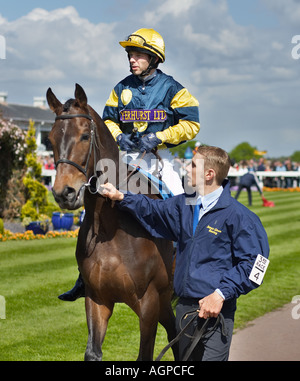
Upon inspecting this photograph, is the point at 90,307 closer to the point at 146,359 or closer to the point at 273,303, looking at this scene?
the point at 146,359

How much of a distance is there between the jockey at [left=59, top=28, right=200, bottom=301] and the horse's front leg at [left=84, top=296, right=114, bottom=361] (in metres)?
0.53

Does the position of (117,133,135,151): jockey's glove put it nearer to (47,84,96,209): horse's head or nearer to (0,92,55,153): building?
(47,84,96,209): horse's head

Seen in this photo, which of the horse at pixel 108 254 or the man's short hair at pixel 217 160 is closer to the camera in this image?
the man's short hair at pixel 217 160

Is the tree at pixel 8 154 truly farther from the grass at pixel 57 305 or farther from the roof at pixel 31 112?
the roof at pixel 31 112

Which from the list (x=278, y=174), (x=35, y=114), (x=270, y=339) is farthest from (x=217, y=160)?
(x=35, y=114)

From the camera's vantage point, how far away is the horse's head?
3.46 m

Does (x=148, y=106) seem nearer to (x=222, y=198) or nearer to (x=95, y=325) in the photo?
(x=222, y=198)

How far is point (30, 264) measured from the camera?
10.4 m

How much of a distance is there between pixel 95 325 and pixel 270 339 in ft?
9.93

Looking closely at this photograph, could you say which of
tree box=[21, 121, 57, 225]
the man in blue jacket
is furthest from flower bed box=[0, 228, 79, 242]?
the man in blue jacket

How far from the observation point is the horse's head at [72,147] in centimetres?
346

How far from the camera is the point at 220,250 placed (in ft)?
11.4

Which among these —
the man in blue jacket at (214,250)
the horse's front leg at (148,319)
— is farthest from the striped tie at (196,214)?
the horse's front leg at (148,319)
